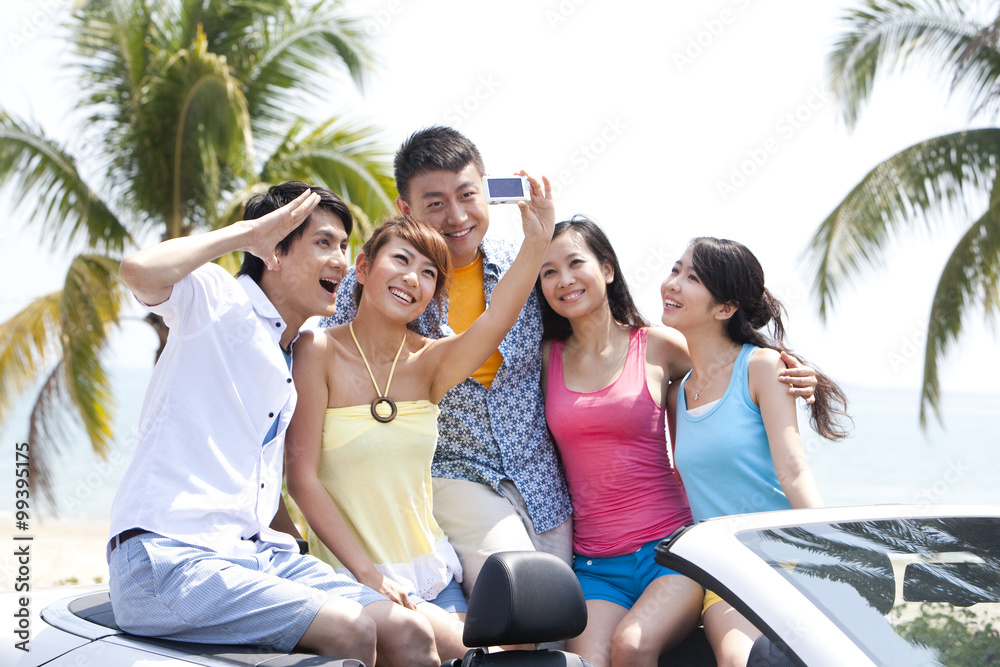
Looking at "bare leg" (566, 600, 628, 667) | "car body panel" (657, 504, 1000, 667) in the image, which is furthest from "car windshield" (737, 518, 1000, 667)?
"bare leg" (566, 600, 628, 667)

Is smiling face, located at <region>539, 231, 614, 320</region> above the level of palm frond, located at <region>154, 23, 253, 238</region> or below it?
below

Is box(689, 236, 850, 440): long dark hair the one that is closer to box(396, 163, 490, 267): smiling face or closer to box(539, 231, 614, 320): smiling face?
box(539, 231, 614, 320): smiling face

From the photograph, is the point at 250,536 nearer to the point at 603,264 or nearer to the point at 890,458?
the point at 603,264

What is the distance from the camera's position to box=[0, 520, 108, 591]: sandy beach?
45.2 feet

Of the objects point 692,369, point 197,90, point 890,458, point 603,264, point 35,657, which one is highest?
point 197,90

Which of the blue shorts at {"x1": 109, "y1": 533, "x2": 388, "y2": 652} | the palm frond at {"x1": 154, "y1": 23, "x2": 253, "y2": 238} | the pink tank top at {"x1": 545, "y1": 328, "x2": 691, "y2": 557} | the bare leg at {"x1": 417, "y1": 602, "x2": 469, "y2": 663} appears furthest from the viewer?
the palm frond at {"x1": 154, "y1": 23, "x2": 253, "y2": 238}

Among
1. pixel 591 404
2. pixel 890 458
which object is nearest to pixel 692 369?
pixel 591 404

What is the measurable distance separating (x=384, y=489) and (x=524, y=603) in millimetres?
1008

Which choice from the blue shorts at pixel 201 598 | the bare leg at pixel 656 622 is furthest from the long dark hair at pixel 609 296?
the blue shorts at pixel 201 598

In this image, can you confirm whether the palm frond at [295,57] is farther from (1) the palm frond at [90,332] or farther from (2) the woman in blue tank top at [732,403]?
(2) the woman in blue tank top at [732,403]

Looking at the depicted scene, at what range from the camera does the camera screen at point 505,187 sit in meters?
2.75

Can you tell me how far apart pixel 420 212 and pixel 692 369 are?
1.23 metres

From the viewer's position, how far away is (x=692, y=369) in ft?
10.1

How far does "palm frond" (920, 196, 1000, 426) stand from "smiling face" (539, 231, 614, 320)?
8088mm
